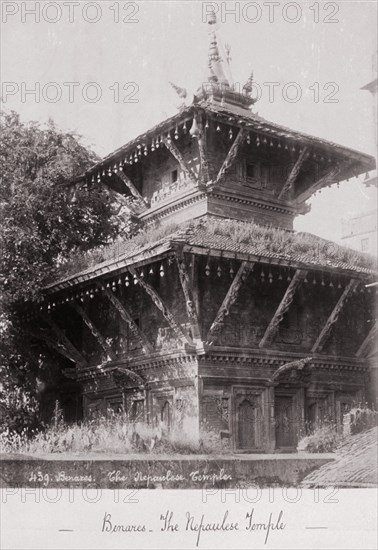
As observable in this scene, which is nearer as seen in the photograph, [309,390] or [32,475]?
[32,475]

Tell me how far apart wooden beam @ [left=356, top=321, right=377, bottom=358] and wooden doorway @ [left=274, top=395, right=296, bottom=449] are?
274 cm

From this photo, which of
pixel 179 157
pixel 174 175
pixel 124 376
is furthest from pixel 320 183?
pixel 124 376

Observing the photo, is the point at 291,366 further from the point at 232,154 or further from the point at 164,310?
the point at 232,154

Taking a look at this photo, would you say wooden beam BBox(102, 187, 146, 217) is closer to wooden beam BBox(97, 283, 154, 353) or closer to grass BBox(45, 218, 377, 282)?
grass BBox(45, 218, 377, 282)

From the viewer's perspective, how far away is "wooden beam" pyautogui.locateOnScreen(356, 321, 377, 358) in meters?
21.2

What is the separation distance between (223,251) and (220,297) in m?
2.05

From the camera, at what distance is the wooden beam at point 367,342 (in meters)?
21.2

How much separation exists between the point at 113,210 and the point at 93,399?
267 inches

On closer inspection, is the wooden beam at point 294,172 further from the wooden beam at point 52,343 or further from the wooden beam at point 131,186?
the wooden beam at point 52,343

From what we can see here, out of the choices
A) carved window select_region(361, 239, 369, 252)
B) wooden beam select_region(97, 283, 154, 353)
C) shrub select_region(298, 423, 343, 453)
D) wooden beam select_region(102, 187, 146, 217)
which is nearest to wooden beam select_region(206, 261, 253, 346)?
wooden beam select_region(97, 283, 154, 353)

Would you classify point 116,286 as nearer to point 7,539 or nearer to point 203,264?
point 203,264

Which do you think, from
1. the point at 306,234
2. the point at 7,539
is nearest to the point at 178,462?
the point at 7,539

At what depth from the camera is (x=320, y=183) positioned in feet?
75.7

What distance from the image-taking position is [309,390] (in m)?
20.4
